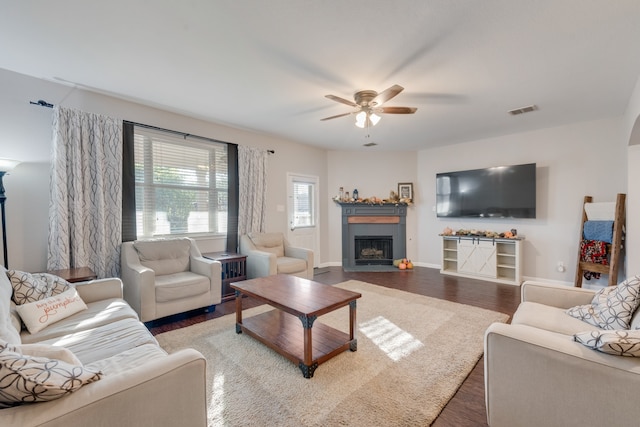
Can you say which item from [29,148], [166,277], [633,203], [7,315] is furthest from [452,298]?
[29,148]

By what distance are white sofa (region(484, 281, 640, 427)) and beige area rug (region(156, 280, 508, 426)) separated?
0.49m

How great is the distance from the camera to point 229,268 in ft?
13.4

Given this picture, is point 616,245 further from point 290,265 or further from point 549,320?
point 290,265

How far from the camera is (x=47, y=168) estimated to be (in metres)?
3.02

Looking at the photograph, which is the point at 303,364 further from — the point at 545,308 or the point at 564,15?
the point at 564,15

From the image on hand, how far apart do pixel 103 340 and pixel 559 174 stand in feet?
19.9

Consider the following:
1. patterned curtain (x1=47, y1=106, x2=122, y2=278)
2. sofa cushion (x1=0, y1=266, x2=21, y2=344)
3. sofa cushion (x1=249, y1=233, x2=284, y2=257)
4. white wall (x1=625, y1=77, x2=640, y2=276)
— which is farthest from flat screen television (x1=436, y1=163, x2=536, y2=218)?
sofa cushion (x1=0, y1=266, x2=21, y2=344)

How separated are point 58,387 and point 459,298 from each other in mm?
4164

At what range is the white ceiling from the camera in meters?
1.89

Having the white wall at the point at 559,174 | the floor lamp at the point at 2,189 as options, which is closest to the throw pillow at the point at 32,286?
the floor lamp at the point at 2,189

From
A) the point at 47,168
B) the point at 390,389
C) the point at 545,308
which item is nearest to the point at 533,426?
the point at 390,389

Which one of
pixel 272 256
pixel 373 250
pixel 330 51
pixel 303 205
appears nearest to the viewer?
pixel 330 51

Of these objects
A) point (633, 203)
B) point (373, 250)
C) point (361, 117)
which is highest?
point (361, 117)

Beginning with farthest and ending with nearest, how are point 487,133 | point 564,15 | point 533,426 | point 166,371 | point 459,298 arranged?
point 487,133 → point 459,298 → point 564,15 → point 533,426 → point 166,371
